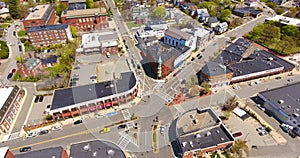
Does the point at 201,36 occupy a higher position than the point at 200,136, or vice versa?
the point at 201,36

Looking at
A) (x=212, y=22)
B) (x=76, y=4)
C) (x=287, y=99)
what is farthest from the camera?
(x=76, y=4)

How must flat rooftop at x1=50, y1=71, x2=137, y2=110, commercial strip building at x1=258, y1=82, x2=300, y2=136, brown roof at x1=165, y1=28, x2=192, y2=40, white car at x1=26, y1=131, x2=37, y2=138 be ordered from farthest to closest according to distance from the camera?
brown roof at x1=165, y1=28, x2=192, y2=40
flat rooftop at x1=50, y1=71, x2=137, y2=110
commercial strip building at x1=258, y1=82, x2=300, y2=136
white car at x1=26, y1=131, x2=37, y2=138

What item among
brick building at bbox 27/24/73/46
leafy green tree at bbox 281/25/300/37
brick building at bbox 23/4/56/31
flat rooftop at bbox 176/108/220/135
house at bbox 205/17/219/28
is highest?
brick building at bbox 23/4/56/31

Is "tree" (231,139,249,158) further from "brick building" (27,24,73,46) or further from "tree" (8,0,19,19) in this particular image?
"tree" (8,0,19,19)

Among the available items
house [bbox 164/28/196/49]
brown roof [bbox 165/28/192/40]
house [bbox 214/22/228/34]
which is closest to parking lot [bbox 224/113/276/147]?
house [bbox 164/28/196/49]

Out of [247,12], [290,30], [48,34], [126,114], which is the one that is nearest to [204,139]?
[126,114]

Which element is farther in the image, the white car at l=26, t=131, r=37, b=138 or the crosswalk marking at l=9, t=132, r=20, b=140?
the crosswalk marking at l=9, t=132, r=20, b=140

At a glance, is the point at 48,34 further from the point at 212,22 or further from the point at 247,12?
the point at 247,12

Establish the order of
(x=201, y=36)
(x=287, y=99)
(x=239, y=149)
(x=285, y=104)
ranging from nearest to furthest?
(x=239, y=149) → (x=285, y=104) → (x=287, y=99) → (x=201, y=36)
